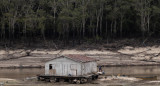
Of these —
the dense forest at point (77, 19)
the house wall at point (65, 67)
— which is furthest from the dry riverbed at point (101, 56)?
the house wall at point (65, 67)

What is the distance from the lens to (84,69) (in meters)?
48.1

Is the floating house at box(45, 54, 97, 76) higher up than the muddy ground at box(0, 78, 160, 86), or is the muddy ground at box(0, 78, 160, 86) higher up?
the floating house at box(45, 54, 97, 76)

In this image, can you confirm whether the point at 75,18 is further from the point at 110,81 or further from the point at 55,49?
the point at 110,81

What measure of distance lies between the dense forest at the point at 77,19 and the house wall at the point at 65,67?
31.4 m

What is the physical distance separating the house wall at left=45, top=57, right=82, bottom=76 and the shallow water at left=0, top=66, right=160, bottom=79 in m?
6.58

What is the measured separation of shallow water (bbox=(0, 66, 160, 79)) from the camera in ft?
178

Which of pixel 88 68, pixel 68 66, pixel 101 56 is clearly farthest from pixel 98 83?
pixel 101 56

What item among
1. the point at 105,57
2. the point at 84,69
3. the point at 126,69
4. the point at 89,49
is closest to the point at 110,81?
the point at 84,69

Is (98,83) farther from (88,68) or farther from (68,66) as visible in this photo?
(68,66)

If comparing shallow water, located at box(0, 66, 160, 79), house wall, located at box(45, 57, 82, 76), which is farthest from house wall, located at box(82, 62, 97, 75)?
shallow water, located at box(0, 66, 160, 79)

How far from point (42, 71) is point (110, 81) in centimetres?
1430

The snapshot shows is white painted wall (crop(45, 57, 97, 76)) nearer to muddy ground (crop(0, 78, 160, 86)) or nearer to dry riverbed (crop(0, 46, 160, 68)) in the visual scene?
muddy ground (crop(0, 78, 160, 86))

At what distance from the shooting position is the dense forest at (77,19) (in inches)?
3201

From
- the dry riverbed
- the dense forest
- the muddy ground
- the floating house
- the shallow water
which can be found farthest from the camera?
the dense forest
